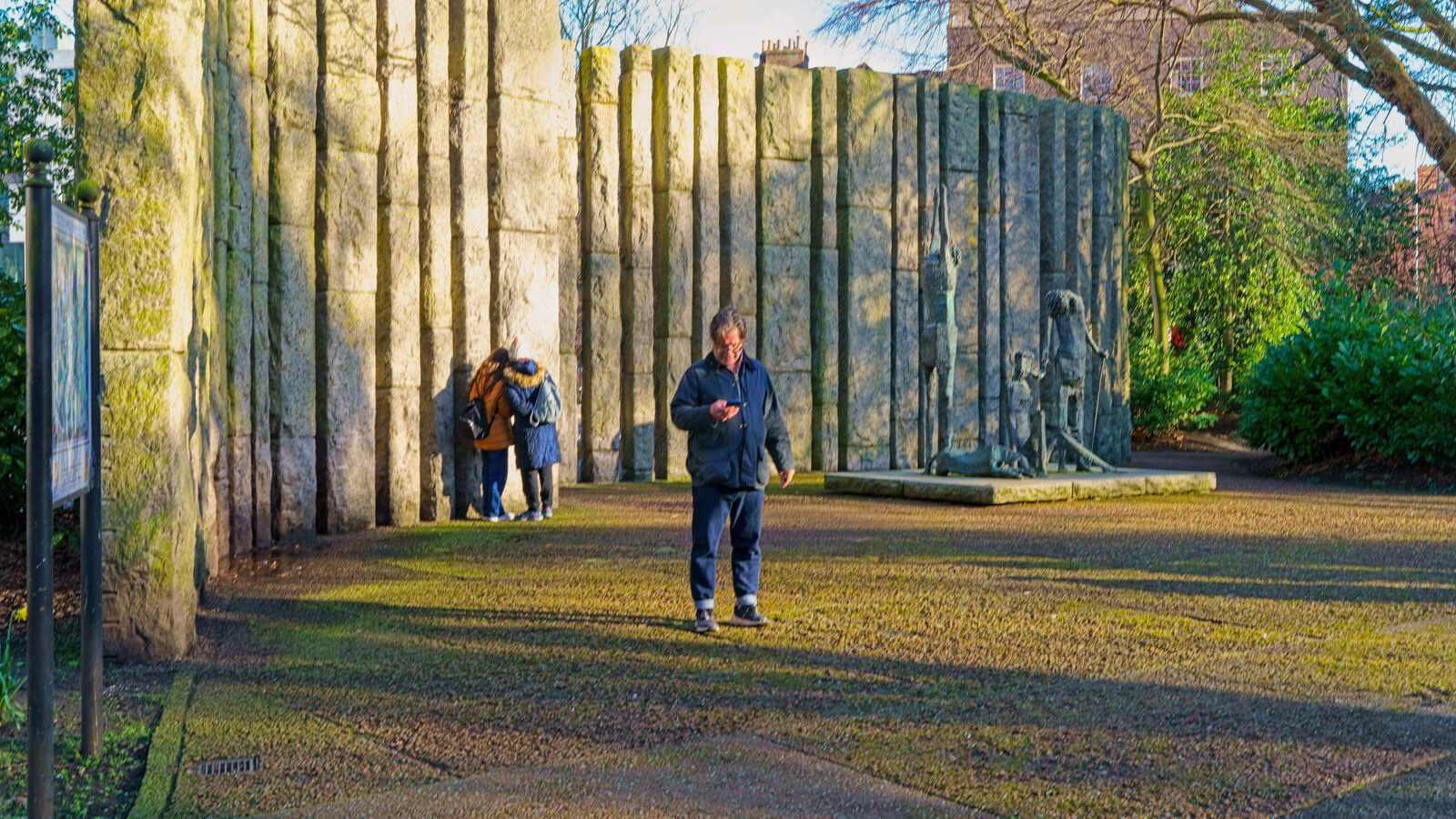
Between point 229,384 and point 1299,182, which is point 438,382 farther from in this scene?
point 1299,182

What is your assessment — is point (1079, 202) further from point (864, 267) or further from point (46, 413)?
point (46, 413)

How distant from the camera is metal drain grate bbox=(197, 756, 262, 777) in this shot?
4609 mm

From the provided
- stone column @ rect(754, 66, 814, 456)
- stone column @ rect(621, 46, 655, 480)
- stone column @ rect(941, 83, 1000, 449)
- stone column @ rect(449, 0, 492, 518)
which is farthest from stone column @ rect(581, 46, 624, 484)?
stone column @ rect(941, 83, 1000, 449)

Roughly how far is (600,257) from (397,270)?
10.6 feet

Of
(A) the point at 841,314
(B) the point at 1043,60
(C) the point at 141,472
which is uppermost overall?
(B) the point at 1043,60

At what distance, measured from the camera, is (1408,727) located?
501 cm

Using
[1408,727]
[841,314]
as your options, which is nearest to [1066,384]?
[841,314]

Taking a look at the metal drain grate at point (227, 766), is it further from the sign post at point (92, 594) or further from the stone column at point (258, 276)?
the stone column at point (258, 276)

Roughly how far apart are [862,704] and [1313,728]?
1624mm

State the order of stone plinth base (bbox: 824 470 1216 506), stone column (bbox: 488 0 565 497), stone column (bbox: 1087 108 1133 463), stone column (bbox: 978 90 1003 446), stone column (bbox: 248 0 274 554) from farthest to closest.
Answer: stone column (bbox: 1087 108 1133 463) → stone column (bbox: 978 90 1003 446) → stone plinth base (bbox: 824 470 1216 506) → stone column (bbox: 488 0 565 497) → stone column (bbox: 248 0 274 554)

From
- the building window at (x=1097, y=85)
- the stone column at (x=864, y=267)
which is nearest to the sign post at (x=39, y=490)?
the stone column at (x=864, y=267)

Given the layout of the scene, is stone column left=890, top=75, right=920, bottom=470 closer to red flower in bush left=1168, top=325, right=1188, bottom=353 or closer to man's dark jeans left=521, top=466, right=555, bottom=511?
man's dark jeans left=521, top=466, right=555, bottom=511

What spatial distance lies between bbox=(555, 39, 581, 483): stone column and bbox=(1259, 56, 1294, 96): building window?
46.0ft

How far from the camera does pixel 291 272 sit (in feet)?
34.0
